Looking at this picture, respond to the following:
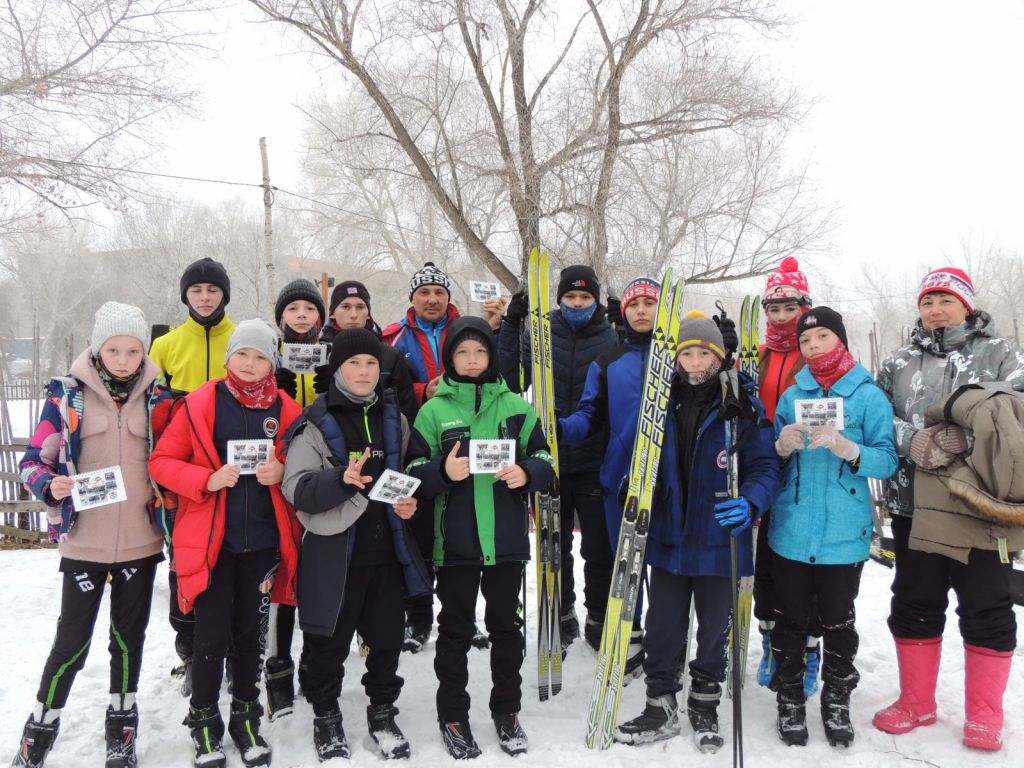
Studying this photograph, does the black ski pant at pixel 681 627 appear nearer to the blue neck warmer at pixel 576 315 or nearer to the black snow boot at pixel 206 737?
the blue neck warmer at pixel 576 315

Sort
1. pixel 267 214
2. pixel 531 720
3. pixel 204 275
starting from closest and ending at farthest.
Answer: pixel 531 720, pixel 204 275, pixel 267 214

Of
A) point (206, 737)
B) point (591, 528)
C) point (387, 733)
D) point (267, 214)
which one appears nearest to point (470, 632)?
point (387, 733)

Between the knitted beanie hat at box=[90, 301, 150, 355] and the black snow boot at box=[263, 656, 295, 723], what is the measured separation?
68.3 inches

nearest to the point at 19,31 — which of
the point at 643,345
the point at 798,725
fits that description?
the point at 643,345

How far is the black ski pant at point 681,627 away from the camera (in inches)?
120

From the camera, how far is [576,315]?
3.90m

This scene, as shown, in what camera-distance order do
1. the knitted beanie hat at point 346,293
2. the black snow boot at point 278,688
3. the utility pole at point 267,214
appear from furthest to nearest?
the utility pole at point 267,214 < the knitted beanie hat at point 346,293 < the black snow boot at point 278,688

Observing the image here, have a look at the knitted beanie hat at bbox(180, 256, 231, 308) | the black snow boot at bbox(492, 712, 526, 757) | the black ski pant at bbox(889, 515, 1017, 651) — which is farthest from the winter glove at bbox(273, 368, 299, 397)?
the black ski pant at bbox(889, 515, 1017, 651)

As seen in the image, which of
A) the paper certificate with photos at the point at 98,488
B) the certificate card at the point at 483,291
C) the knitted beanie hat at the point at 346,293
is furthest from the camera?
the certificate card at the point at 483,291

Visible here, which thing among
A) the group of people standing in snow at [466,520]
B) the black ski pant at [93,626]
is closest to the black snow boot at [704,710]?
the group of people standing in snow at [466,520]

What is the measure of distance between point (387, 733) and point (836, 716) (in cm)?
210

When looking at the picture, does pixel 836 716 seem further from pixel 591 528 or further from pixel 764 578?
pixel 591 528

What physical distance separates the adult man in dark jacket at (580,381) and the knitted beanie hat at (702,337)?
83 cm

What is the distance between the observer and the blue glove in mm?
2816
